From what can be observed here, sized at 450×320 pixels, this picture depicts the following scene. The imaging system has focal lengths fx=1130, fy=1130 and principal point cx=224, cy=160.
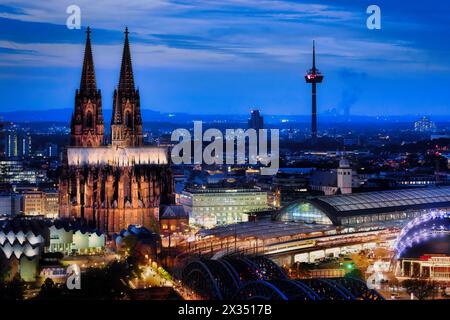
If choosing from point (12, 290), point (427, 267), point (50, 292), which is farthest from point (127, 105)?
point (50, 292)

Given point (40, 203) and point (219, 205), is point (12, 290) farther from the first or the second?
point (40, 203)

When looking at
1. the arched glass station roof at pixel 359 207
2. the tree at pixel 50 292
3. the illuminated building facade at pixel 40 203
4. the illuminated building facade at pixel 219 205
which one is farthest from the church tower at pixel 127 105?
the tree at pixel 50 292

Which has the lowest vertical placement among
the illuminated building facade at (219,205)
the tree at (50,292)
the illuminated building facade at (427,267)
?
the tree at (50,292)

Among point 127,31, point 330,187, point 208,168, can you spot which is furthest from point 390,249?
point 208,168

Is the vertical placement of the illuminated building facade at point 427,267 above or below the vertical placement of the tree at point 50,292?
above

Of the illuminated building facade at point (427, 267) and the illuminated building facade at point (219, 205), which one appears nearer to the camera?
the illuminated building facade at point (427, 267)

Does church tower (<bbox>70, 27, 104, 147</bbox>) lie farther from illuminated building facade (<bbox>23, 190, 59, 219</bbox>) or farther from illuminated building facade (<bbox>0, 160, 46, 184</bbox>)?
illuminated building facade (<bbox>0, 160, 46, 184</bbox>)

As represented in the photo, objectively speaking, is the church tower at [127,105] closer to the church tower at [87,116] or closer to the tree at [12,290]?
the church tower at [87,116]
